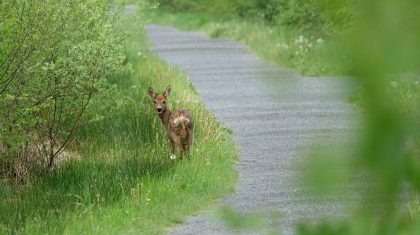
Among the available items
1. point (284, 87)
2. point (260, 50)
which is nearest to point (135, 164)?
point (284, 87)

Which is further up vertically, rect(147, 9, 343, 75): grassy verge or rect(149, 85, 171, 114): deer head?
rect(149, 85, 171, 114): deer head

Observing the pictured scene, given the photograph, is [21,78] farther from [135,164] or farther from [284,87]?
[284,87]

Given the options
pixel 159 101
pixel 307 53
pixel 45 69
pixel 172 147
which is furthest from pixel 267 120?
pixel 45 69

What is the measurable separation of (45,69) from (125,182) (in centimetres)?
143

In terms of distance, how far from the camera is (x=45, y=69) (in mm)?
11336

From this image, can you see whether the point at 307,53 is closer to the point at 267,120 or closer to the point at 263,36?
the point at 267,120

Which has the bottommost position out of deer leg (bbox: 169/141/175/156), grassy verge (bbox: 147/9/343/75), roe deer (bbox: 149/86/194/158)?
grassy verge (bbox: 147/9/343/75)

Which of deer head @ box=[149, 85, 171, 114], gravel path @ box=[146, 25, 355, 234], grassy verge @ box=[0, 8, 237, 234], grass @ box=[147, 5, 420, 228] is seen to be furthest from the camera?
deer head @ box=[149, 85, 171, 114]

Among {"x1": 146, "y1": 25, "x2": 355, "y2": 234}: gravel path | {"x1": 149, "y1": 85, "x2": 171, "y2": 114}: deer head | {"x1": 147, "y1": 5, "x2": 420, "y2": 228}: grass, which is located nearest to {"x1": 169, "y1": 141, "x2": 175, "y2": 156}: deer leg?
{"x1": 146, "y1": 25, "x2": 355, "y2": 234}: gravel path

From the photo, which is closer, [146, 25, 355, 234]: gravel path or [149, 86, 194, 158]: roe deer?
[146, 25, 355, 234]: gravel path

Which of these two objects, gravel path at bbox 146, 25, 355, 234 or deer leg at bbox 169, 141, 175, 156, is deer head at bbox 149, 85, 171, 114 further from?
gravel path at bbox 146, 25, 355, 234

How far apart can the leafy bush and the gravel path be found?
199 cm

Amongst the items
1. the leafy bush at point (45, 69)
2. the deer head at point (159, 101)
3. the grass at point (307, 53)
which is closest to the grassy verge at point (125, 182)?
the deer head at point (159, 101)

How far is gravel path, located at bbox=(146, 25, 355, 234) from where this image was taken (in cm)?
201
